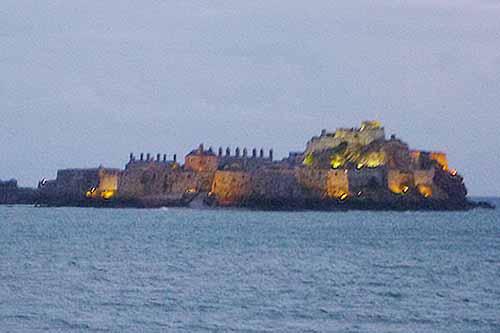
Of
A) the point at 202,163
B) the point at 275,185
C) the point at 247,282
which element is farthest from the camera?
the point at 202,163

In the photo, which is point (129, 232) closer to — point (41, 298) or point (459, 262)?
point (459, 262)

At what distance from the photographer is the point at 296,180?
63.4 meters

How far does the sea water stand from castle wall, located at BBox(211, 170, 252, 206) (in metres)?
24.9

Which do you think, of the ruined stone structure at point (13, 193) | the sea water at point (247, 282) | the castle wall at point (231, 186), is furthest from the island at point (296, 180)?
the sea water at point (247, 282)

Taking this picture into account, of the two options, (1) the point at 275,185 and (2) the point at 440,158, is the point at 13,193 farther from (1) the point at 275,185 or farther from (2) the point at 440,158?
(2) the point at 440,158

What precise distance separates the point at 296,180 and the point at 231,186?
4.06 m

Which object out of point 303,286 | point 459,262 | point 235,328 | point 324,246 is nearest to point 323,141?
point 324,246

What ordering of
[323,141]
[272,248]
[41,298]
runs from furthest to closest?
1. [323,141]
2. [272,248]
3. [41,298]

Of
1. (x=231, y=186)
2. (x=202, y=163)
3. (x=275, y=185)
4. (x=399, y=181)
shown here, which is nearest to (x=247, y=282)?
(x=231, y=186)

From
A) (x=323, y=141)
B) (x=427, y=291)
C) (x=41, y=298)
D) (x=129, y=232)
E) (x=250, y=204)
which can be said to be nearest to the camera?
(x=41, y=298)

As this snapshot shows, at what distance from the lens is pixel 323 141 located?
A: 2884 inches

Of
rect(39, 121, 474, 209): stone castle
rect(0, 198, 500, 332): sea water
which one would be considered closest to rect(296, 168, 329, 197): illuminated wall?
rect(39, 121, 474, 209): stone castle

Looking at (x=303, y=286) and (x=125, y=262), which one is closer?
(x=303, y=286)

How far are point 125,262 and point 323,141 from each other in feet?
163
